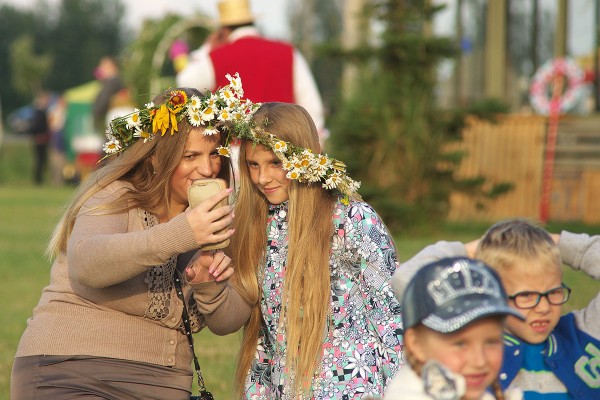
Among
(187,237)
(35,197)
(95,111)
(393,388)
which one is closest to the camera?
(393,388)

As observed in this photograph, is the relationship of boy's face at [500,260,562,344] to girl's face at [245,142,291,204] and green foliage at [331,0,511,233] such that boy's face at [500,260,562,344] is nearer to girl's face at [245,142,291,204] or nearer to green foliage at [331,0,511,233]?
girl's face at [245,142,291,204]

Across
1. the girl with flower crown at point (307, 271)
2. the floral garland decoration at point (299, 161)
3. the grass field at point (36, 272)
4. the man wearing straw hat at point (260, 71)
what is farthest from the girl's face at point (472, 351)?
the man wearing straw hat at point (260, 71)

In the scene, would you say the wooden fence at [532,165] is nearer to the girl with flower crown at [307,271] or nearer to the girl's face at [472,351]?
the girl with flower crown at [307,271]

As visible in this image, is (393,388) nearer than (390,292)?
Yes

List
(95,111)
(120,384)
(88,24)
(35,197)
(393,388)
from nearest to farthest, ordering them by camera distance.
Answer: (393,388) < (120,384) < (95,111) < (35,197) < (88,24)

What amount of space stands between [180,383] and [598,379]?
1.64 meters

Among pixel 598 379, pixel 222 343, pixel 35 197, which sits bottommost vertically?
pixel 35 197

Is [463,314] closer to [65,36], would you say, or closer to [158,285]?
[158,285]

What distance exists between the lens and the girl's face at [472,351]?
2.74m

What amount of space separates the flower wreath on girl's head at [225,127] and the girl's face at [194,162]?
37mm

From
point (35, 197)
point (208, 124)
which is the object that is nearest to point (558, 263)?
point (208, 124)

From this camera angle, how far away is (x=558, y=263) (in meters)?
3.40

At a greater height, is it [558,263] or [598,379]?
[558,263]

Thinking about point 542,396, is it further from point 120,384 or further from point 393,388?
point 120,384
